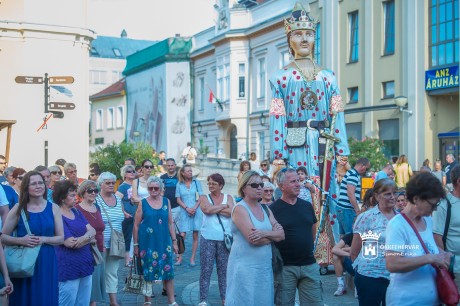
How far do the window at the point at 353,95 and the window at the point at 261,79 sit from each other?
843 centimetres

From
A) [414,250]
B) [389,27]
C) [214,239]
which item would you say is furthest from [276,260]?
[389,27]

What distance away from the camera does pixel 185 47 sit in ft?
163

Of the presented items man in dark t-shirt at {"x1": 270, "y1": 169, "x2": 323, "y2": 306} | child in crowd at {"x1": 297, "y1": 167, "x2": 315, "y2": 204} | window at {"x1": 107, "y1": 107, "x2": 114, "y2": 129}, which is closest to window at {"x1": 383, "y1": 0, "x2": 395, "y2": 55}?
child in crowd at {"x1": 297, "y1": 167, "x2": 315, "y2": 204}

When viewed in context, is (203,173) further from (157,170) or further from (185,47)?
(157,170)

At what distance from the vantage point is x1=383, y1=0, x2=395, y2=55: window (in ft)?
99.0

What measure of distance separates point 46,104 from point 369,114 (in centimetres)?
1569

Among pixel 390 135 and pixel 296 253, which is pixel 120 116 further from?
pixel 296 253

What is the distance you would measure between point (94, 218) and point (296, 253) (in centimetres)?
287

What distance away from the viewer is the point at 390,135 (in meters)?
30.5

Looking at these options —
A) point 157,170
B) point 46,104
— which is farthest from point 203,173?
point 46,104

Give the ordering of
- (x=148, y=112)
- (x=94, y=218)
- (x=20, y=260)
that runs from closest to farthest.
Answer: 1. (x=20, y=260)
2. (x=94, y=218)
3. (x=148, y=112)

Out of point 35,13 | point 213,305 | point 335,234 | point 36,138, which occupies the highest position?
point 35,13

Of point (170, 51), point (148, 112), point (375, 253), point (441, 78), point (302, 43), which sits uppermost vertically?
point (170, 51)

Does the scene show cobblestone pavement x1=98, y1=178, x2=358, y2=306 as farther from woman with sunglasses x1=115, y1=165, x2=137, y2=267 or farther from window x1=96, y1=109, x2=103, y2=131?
window x1=96, y1=109, x2=103, y2=131
